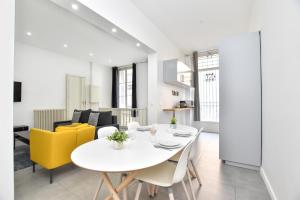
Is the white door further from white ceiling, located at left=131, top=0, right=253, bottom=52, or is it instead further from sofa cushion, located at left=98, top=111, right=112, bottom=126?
white ceiling, located at left=131, top=0, right=253, bottom=52

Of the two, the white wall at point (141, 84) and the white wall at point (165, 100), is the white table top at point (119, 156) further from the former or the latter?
the white wall at point (141, 84)

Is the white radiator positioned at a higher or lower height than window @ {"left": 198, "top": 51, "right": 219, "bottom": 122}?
lower

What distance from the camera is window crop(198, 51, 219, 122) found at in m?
6.11

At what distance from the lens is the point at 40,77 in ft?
16.9

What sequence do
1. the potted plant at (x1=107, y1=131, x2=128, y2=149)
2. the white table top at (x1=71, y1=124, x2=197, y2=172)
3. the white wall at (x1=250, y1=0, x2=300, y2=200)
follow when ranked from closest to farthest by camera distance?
1. the white table top at (x1=71, y1=124, x2=197, y2=172)
2. the white wall at (x1=250, y1=0, x2=300, y2=200)
3. the potted plant at (x1=107, y1=131, x2=128, y2=149)

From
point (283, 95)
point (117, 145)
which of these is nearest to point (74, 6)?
point (117, 145)

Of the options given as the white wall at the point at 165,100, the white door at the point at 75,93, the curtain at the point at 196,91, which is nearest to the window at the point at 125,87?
the white door at the point at 75,93

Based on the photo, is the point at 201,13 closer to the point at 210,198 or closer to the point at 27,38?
the point at 210,198

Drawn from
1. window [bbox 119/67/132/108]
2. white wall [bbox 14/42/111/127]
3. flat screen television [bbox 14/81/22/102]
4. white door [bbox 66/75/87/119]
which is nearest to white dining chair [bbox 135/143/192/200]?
flat screen television [bbox 14/81/22/102]

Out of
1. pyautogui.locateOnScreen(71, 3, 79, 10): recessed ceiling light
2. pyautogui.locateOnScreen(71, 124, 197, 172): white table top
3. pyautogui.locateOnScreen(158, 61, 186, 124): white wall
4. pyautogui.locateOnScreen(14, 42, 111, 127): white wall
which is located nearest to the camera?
pyautogui.locateOnScreen(71, 124, 197, 172): white table top
